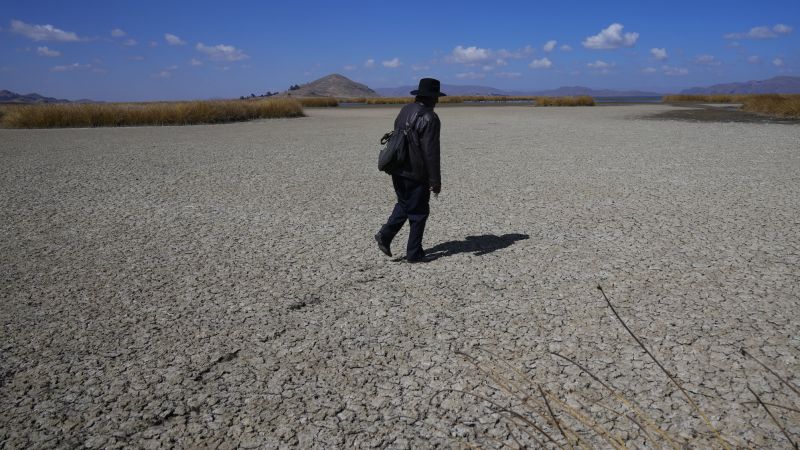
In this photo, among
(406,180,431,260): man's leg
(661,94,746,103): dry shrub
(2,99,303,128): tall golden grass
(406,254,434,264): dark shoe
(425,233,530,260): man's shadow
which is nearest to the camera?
(406,180,431,260): man's leg

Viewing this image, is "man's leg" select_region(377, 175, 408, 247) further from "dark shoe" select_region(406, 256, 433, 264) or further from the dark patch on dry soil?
the dark patch on dry soil

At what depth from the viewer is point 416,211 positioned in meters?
4.63

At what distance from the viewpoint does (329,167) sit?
35.0 feet

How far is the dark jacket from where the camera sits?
14.2 ft

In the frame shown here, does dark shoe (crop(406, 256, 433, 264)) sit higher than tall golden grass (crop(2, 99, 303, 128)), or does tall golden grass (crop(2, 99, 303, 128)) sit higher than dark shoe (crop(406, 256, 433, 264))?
tall golden grass (crop(2, 99, 303, 128))

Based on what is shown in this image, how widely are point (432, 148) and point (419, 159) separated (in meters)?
0.16

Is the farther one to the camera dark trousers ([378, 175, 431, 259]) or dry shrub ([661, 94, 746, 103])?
dry shrub ([661, 94, 746, 103])

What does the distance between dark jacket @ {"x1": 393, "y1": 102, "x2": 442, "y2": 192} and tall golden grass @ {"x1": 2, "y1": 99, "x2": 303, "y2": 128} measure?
2129cm

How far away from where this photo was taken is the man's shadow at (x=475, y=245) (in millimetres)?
5148

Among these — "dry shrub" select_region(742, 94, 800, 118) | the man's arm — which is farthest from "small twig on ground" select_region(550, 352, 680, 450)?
"dry shrub" select_region(742, 94, 800, 118)

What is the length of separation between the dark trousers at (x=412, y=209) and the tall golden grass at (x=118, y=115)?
69.2 ft

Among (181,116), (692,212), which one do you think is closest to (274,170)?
(692,212)

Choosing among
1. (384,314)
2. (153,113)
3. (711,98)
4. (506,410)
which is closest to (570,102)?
(711,98)

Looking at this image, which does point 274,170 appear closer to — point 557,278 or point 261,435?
point 557,278
